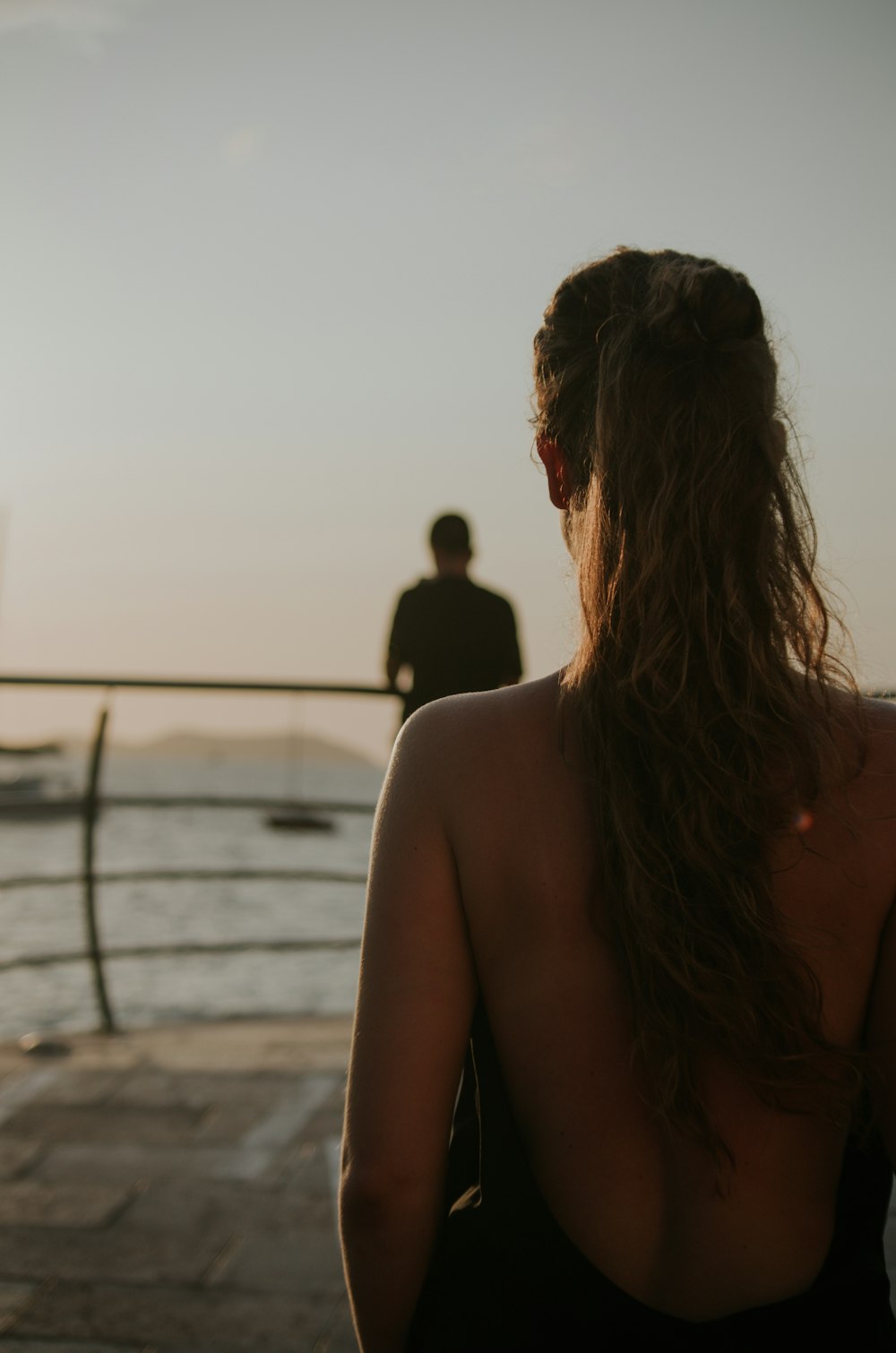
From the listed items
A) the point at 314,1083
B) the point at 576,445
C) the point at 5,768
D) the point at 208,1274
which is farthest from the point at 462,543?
the point at 5,768

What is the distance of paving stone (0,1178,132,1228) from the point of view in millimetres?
2291

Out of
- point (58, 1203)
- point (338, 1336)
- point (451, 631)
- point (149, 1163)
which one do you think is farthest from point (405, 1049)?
point (451, 631)

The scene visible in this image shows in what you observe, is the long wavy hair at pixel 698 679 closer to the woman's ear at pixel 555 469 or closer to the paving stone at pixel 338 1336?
the woman's ear at pixel 555 469

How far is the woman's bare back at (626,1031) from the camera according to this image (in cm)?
89

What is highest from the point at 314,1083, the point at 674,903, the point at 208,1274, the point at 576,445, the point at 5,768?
the point at 576,445

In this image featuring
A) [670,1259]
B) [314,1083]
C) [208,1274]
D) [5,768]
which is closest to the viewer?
[670,1259]

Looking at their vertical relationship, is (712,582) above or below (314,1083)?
above

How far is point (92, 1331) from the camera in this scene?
1871 millimetres

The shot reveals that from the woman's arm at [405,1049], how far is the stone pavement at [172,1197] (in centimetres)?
104

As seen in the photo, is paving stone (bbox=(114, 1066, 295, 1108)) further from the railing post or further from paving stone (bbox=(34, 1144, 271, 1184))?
the railing post

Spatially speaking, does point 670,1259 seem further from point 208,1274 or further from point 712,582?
point 208,1274

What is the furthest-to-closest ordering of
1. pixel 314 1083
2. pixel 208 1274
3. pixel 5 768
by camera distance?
pixel 5 768
pixel 314 1083
pixel 208 1274

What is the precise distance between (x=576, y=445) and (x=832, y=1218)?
72cm

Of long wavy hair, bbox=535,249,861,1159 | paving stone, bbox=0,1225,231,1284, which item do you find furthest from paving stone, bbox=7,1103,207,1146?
long wavy hair, bbox=535,249,861,1159
